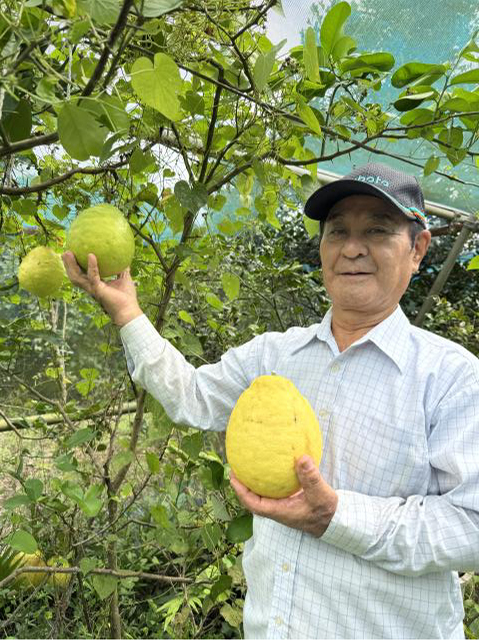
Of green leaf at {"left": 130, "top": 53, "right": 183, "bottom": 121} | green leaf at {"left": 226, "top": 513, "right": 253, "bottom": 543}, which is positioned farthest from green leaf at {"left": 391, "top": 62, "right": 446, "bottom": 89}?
green leaf at {"left": 226, "top": 513, "right": 253, "bottom": 543}

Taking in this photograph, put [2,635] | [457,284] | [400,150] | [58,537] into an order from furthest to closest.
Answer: [457,284], [400,150], [2,635], [58,537]

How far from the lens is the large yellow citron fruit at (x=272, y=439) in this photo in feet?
3.00

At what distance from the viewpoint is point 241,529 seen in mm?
1375

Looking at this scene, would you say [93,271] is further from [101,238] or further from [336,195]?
[336,195]

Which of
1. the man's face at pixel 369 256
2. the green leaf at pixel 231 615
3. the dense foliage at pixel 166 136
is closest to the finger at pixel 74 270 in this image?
the dense foliage at pixel 166 136

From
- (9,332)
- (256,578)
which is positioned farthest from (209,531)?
(9,332)

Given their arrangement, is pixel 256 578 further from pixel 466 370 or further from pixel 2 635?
pixel 2 635

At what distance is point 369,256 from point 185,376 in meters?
0.54

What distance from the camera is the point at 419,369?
1.17 meters

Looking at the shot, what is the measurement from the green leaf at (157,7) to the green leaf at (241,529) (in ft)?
3.72

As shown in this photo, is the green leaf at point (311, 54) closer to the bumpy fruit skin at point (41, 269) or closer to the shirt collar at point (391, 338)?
the shirt collar at point (391, 338)

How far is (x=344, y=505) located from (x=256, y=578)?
37 cm

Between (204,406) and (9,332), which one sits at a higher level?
(9,332)

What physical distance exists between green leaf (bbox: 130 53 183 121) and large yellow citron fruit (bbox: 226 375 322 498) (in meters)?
0.50
